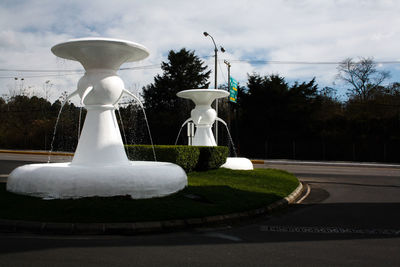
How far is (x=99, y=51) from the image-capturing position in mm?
8898

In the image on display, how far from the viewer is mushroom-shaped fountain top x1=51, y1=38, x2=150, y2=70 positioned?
8.70 meters

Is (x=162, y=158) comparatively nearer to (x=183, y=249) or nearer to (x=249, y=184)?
(x=249, y=184)

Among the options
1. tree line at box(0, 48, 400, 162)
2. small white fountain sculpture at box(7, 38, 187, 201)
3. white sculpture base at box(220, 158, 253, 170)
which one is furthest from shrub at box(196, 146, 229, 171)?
tree line at box(0, 48, 400, 162)

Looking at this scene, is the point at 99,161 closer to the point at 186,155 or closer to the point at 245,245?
the point at 245,245

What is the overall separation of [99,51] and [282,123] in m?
27.0

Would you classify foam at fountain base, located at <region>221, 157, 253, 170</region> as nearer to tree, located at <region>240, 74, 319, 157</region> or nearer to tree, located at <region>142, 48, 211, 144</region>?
tree, located at <region>240, 74, 319, 157</region>

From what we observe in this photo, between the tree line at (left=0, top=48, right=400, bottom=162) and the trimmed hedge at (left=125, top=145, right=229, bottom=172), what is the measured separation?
48.3 feet

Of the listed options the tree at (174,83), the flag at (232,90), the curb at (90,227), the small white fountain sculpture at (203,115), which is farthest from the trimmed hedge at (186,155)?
Answer: the tree at (174,83)

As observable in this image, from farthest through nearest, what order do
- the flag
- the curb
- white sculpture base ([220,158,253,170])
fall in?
the flag < white sculpture base ([220,158,253,170]) < the curb

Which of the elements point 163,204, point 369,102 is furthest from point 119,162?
point 369,102

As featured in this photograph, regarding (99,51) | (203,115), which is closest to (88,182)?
(99,51)

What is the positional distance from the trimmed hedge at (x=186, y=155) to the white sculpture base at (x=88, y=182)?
5328mm

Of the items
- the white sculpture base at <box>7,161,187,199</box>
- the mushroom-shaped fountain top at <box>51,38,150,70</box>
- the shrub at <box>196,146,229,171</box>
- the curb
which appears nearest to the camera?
the curb

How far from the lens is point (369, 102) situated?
111 feet
